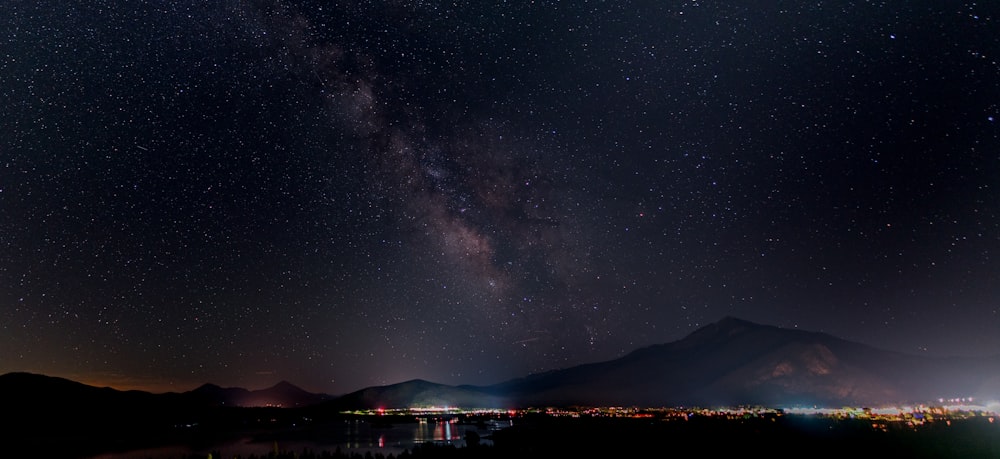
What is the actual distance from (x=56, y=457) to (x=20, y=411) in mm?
158630

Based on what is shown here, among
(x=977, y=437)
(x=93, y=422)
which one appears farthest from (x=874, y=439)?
(x=93, y=422)

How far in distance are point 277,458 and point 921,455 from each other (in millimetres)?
50290

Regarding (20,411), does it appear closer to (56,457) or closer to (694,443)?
(56,457)

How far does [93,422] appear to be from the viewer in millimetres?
176875

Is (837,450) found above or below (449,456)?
below

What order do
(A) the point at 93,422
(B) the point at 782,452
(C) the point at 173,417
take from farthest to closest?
(C) the point at 173,417 < (A) the point at 93,422 < (B) the point at 782,452

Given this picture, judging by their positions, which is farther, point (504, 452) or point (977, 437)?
point (977, 437)

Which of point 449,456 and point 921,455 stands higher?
point 449,456

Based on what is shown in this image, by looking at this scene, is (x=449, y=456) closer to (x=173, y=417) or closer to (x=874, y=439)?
(x=874, y=439)

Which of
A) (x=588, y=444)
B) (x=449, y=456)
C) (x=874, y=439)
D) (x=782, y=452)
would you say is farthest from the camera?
(x=874, y=439)

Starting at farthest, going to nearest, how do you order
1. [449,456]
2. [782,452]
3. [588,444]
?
[588,444] < [782,452] < [449,456]

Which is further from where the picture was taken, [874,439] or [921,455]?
[874,439]

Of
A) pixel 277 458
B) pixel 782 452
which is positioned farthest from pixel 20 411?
pixel 782 452

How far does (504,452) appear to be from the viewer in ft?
136
